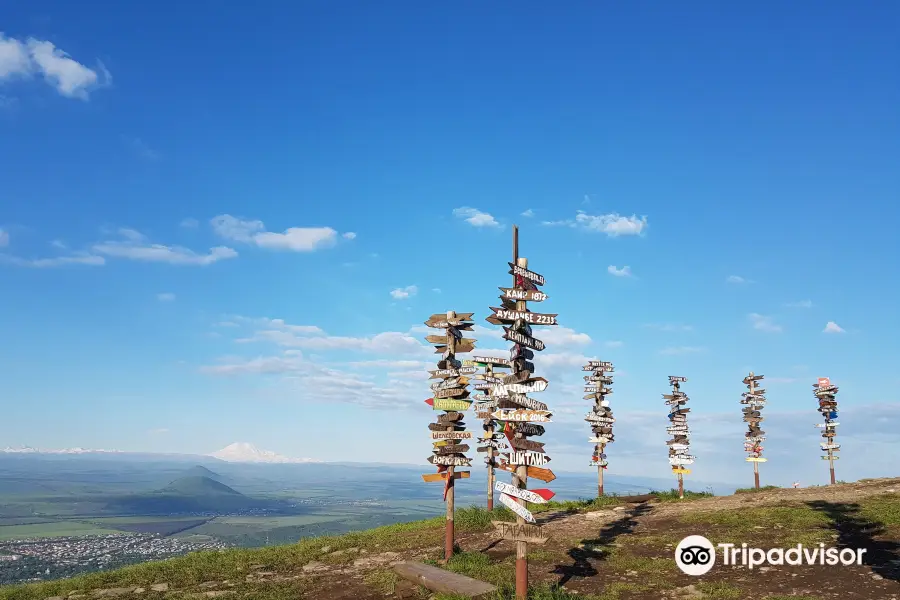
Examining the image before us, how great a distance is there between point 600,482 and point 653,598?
→ 2448 cm

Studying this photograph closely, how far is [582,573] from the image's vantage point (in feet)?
55.6

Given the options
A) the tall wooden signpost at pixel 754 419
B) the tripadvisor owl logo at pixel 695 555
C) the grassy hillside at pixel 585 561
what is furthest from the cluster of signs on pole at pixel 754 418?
the tripadvisor owl logo at pixel 695 555

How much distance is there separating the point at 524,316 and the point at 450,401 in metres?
6.94

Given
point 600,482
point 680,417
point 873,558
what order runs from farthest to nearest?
point 600,482
point 680,417
point 873,558

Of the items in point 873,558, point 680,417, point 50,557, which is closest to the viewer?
point 873,558

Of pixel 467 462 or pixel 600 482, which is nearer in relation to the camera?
pixel 467 462

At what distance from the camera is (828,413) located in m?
41.0

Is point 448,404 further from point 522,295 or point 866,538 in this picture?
point 866,538

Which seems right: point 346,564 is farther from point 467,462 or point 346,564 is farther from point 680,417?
point 680,417

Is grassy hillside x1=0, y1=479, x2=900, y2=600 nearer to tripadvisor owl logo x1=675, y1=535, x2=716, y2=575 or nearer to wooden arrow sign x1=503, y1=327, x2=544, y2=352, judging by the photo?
tripadvisor owl logo x1=675, y1=535, x2=716, y2=575

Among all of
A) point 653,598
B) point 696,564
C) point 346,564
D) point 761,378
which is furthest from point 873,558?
point 761,378

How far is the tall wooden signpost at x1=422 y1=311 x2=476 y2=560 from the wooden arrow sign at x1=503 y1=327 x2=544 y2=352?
5794mm

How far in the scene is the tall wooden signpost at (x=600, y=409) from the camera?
1435 inches

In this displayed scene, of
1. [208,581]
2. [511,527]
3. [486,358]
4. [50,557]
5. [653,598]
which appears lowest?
[50,557]
